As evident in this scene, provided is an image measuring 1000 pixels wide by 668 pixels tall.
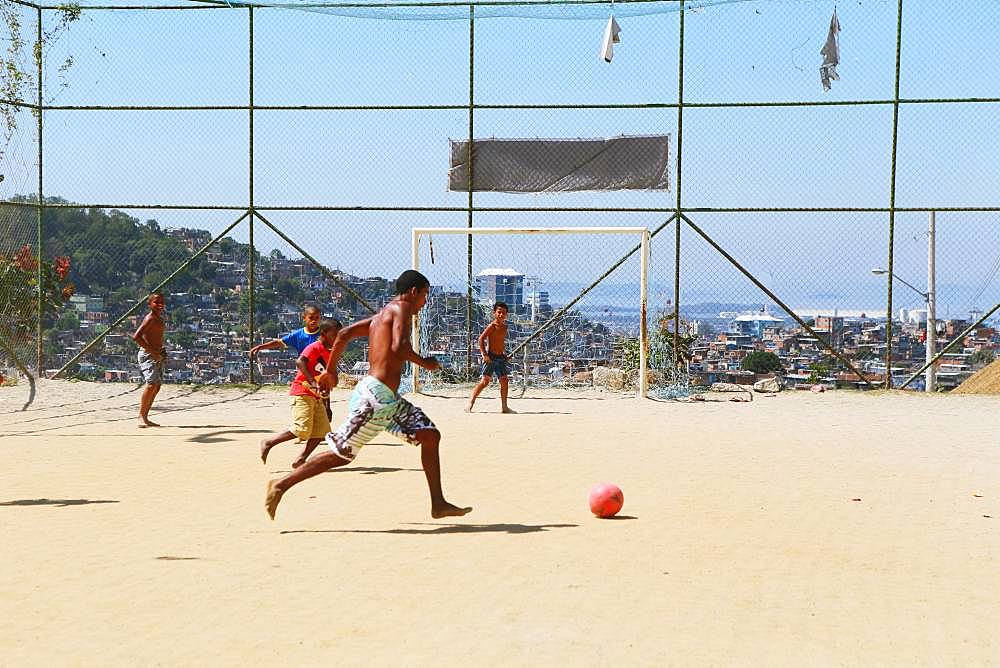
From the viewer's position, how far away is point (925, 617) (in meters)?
5.37

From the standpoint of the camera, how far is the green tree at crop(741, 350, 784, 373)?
56.7 feet

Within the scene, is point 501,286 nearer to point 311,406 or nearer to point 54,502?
point 311,406

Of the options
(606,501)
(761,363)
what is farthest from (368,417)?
(761,363)

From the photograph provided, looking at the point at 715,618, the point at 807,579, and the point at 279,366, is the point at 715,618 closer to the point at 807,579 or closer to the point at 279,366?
the point at 807,579

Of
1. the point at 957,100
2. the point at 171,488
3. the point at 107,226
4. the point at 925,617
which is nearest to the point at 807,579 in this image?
the point at 925,617

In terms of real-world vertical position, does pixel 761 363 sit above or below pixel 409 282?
below

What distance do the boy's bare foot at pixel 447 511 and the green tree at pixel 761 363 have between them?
1057cm

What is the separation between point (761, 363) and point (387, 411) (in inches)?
441

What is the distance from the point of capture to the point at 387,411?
716cm

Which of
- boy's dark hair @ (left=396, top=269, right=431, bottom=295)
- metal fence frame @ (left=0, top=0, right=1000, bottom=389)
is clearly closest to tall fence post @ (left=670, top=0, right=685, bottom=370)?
metal fence frame @ (left=0, top=0, right=1000, bottom=389)

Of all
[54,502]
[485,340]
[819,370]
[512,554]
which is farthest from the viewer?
[819,370]

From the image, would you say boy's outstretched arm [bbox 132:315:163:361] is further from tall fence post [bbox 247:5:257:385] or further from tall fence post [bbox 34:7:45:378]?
tall fence post [bbox 34:7:45:378]

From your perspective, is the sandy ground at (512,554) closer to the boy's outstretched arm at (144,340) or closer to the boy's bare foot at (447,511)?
the boy's bare foot at (447,511)

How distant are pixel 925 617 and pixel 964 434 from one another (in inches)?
294
